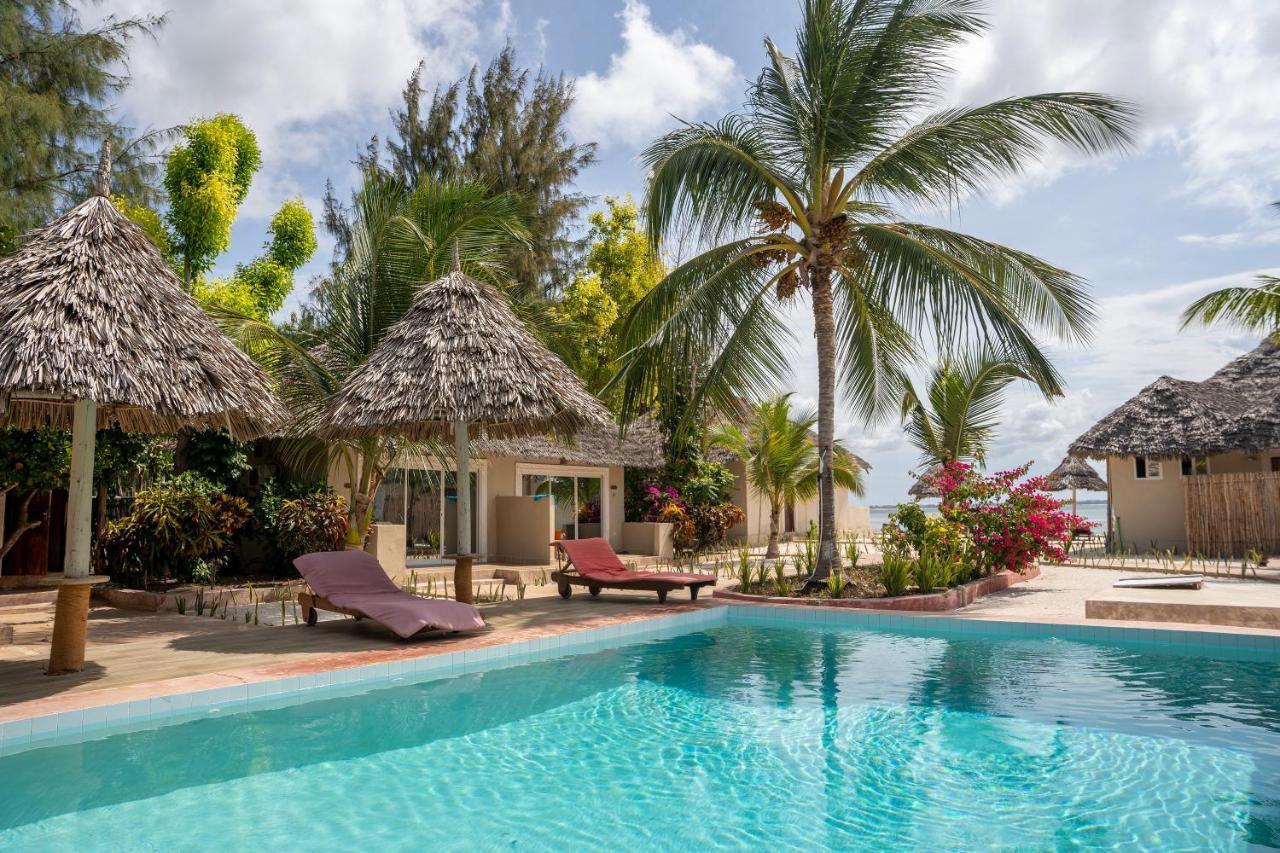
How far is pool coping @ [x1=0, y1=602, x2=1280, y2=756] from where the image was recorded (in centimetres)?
499

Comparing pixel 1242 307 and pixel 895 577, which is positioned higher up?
pixel 1242 307

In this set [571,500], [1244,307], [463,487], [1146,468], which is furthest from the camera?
[571,500]

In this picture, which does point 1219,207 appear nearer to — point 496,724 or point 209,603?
point 496,724

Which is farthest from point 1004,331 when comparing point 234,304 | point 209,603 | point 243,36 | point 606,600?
point 234,304

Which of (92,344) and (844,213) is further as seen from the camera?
(844,213)

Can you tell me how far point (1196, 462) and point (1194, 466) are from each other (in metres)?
0.15

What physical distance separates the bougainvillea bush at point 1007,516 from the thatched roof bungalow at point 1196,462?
22.7 ft

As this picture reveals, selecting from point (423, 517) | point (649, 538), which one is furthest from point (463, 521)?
point (649, 538)

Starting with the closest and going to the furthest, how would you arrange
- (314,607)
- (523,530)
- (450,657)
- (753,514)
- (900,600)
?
(450,657), (314,607), (900,600), (523,530), (753,514)

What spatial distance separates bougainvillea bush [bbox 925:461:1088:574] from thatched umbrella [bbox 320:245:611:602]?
571cm

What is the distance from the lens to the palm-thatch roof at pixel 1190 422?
16562 mm

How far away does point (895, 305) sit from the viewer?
400 inches

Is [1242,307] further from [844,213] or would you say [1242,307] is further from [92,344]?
[92,344]

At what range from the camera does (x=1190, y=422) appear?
685 inches
